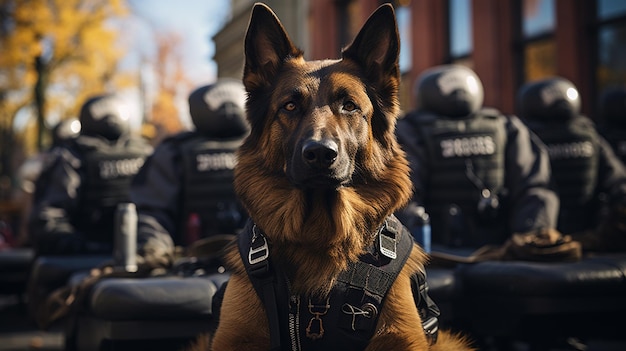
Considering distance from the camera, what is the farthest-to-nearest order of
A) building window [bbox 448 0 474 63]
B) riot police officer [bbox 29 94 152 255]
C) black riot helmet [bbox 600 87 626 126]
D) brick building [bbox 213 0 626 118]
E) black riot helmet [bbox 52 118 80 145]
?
building window [bbox 448 0 474 63] → brick building [bbox 213 0 626 118] → black riot helmet [bbox 52 118 80 145] → black riot helmet [bbox 600 87 626 126] → riot police officer [bbox 29 94 152 255]

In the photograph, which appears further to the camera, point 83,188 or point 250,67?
point 83,188

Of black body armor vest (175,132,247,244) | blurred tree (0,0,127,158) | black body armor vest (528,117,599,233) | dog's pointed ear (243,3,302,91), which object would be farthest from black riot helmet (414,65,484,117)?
blurred tree (0,0,127,158)

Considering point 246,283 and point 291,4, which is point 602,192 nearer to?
point 246,283

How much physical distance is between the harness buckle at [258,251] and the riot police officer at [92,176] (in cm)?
435

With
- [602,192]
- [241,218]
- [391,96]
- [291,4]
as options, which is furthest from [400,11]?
[391,96]

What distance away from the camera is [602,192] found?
6969mm

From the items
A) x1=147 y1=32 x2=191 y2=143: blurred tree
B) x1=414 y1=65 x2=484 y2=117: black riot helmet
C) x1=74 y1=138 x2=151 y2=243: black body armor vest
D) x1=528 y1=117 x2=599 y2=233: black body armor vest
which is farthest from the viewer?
x1=147 y1=32 x2=191 y2=143: blurred tree

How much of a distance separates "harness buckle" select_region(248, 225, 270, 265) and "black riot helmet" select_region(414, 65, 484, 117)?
142 inches

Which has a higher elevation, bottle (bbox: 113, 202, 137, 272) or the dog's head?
the dog's head

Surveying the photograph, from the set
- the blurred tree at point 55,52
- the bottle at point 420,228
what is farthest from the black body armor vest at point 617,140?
the blurred tree at point 55,52

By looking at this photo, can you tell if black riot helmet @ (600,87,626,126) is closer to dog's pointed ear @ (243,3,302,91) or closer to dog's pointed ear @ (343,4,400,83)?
dog's pointed ear @ (343,4,400,83)

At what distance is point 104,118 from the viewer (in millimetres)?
7664

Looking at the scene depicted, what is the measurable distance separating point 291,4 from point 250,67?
Answer: 70.2 ft

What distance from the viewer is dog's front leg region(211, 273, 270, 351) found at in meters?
2.92
